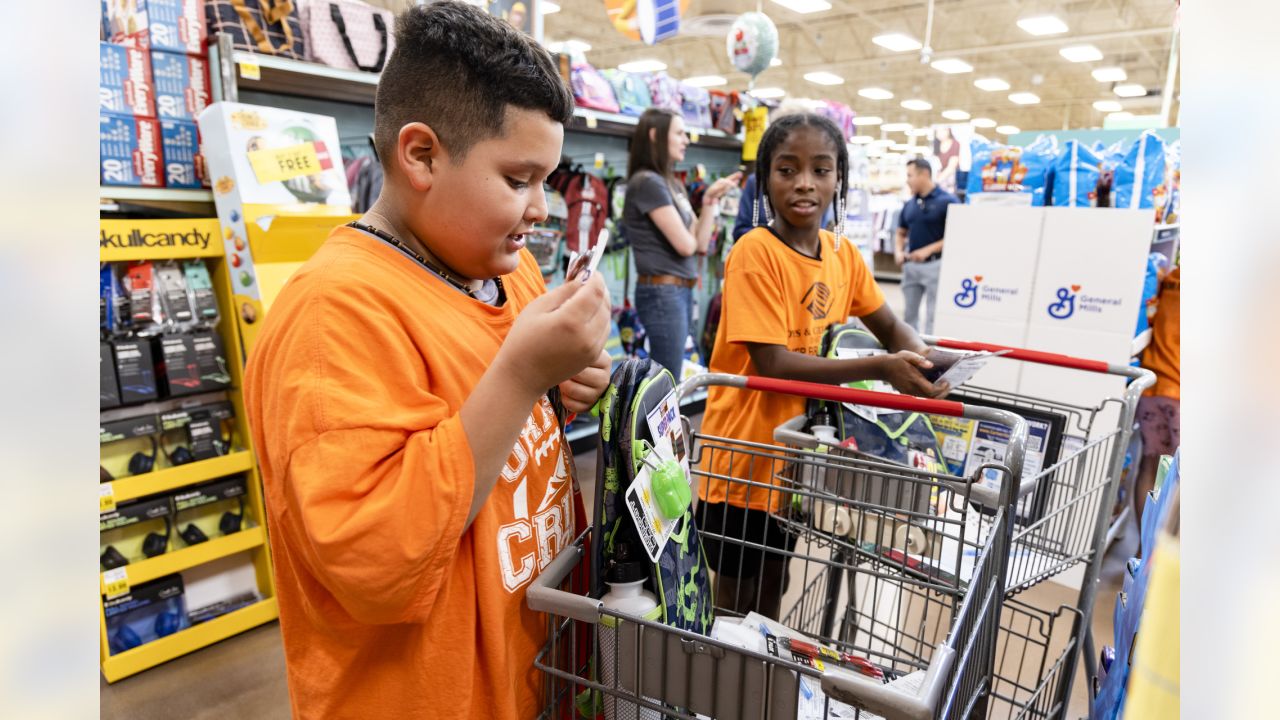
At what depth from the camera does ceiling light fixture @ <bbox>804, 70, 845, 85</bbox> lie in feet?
57.9

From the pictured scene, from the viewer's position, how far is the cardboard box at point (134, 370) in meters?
2.38

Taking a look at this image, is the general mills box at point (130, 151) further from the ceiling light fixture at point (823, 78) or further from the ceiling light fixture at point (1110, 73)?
the ceiling light fixture at point (1110, 73)

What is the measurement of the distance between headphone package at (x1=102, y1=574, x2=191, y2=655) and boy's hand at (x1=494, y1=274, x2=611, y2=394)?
236 centimetres

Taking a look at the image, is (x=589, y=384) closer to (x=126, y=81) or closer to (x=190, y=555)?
(x=190, y=555)

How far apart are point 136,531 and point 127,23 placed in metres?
1.71

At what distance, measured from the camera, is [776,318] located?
72.1 inches

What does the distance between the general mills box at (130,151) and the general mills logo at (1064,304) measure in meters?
3.74

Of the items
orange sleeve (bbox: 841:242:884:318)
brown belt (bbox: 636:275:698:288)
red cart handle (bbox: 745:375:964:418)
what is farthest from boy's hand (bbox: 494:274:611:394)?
brown belt (bbox: 636:275:698:288)

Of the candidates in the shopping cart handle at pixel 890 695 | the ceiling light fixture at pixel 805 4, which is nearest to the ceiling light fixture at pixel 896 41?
the ceiling light fixture at pixel 805 4

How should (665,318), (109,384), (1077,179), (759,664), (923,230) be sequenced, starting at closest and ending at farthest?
(759,664)
(109,384)
(1077,179)
(665,318)
(923,230)

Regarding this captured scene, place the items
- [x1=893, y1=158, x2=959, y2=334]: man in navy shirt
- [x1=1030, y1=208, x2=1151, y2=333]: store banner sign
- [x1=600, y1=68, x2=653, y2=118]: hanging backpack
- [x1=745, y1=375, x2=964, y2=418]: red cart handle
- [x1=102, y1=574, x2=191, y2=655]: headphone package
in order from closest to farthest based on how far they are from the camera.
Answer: [x1=745, y1=375, x2=964, y2=418]: red cart handle < [x1=102, y1=574, x2=191, y2=655]: headphone package < [x1=1030, y1=208, x2=1151, y2=333]: store banner sign < [x1=600, y1=68, x2=653, y2=118]: hanging backpack < [x1=893, y1=158, x2=959, y2=334]: man in navy shirt

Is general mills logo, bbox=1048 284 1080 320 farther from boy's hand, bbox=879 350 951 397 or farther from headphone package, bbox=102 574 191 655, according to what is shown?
headphone package, bbox=102 574 191 655

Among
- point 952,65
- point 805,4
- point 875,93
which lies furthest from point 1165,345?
A: point 875,93

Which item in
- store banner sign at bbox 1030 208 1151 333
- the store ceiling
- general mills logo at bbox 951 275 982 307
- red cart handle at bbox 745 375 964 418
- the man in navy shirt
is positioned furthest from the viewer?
the store ceiling
